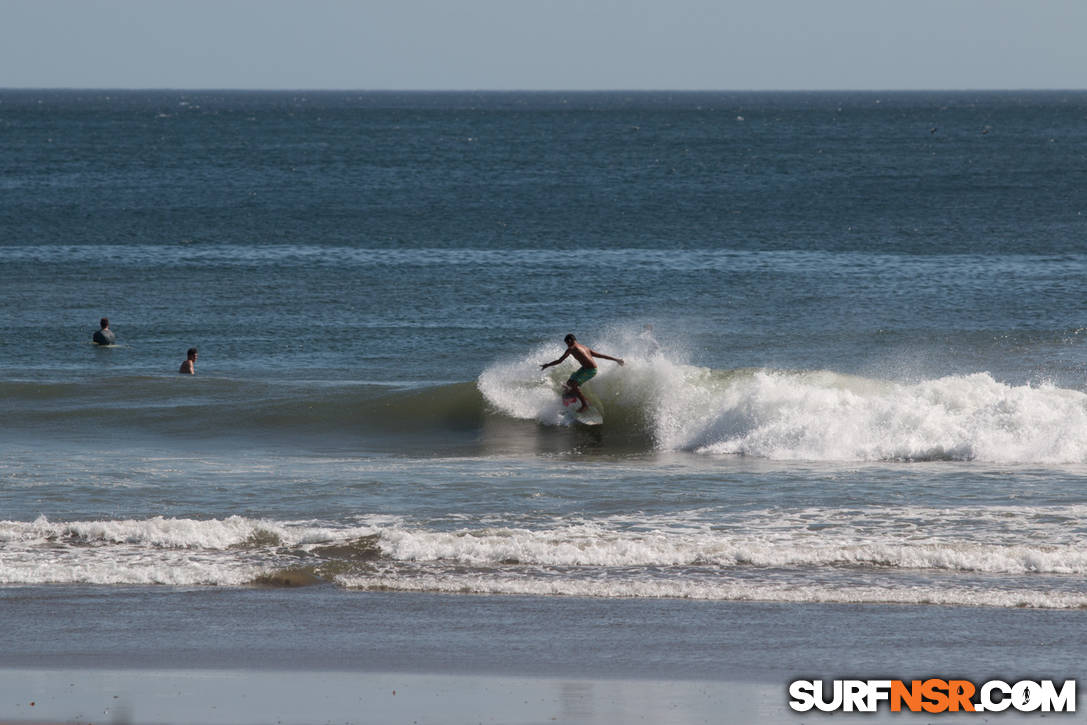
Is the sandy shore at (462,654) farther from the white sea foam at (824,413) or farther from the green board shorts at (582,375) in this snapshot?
the green board shorts at (582,375)

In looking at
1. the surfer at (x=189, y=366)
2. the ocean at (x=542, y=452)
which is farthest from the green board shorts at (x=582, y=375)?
the surfer at (x=189, y=366)

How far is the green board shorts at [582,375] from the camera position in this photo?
67.7ft

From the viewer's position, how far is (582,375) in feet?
68.2

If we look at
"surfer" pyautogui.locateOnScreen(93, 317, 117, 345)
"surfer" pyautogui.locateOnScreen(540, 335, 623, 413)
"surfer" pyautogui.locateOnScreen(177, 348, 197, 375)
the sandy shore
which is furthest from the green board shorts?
"surfer" pyautogui.locateOnScreen(93, 317, 117, 345)

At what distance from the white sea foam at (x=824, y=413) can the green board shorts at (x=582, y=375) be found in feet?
3.17

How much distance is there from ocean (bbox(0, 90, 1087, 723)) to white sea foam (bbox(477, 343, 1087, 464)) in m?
0.06

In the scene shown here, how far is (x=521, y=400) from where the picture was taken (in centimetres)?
2231

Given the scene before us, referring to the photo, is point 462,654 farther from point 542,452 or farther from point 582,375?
point 582,375

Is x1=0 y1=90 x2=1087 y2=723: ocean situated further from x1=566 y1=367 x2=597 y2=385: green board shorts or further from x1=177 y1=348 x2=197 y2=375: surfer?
x1=566 y1=367 x2=597 y2=385: green board shorts

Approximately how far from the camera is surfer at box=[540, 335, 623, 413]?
65.3ft

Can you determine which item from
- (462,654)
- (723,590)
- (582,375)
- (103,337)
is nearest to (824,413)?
(582,375)

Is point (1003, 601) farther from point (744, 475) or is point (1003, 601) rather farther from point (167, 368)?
point (167, 368)

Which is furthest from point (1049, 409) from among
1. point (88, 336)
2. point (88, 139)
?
point (88, 139)

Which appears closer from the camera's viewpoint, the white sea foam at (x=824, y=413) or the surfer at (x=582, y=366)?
the white sea foam at (x=824, y=413)
